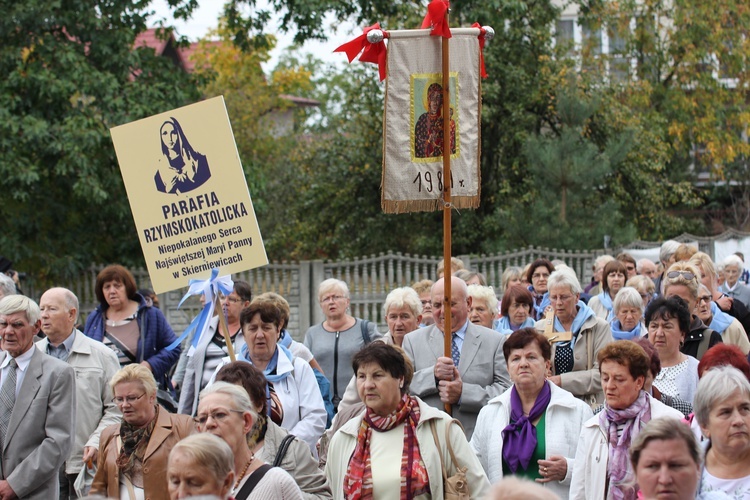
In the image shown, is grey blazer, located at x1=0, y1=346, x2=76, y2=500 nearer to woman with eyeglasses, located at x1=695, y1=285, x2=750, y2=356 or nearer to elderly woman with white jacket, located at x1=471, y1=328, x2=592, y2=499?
elderly woman with white jacket, located at x1=471, y1=328, x2=592, y2=499

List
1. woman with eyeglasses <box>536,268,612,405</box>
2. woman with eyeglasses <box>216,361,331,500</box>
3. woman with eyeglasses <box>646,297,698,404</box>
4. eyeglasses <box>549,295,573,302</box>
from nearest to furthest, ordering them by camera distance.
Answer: woman with eyeglasses <box>216,361,331,500</box> < woman with eyeglasses <box>646,297,698,404</box> < woman with eyeglasses <box>536,268,612,405</box> < eyeglasses <box>549,295,573,302</box>

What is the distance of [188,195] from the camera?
22.3ft

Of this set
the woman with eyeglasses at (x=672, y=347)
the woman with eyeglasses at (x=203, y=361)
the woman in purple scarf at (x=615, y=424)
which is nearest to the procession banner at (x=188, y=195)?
the woman with eyeglasses at (x=203, y=361)

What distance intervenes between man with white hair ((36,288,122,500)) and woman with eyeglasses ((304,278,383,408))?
5.62 feet

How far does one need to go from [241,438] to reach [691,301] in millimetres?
4336

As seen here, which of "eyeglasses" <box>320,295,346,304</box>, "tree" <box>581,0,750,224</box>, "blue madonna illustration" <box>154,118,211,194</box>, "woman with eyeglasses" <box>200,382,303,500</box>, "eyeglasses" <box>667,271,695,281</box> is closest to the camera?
"woman with eyeglasses" <box>200,382,303,500</box>

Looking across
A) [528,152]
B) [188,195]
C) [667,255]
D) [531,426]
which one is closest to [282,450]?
[531,426]

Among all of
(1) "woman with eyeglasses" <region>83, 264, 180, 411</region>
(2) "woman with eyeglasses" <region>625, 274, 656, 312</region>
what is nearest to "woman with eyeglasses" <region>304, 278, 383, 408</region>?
(1) "woman with eyeglasses" <region>83, 264, 180, 411</region>

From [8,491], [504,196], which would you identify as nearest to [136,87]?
[504,196]

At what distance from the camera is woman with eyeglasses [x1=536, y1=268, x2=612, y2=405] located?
7.07 m

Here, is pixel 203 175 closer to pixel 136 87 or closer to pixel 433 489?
pixel 433 489

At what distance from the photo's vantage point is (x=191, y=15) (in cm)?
1830

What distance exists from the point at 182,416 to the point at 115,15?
40.6 ft

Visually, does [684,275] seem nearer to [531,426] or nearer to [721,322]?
[721,322]
